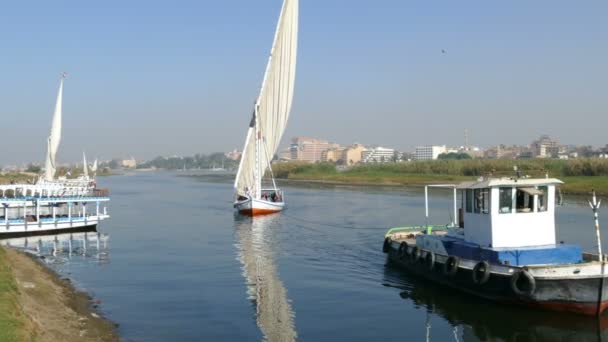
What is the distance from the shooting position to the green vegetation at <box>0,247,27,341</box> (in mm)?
12867

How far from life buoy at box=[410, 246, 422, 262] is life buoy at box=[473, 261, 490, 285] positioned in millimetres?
4692

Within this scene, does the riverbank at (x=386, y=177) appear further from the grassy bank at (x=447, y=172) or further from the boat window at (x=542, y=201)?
the boat window at (x=542, y=201)

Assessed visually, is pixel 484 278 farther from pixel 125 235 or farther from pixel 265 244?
pixel 125 235

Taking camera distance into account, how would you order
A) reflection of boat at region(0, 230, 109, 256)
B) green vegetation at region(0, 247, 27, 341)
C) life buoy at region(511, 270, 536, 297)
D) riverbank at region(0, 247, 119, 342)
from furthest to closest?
1. reflection of boat at region(0, 230, 109, 256)
2. life buoy at region(511, 270, 536, 297)
3. riverbank at region(0, 247, 119, 342)
4. green vegetation at region(0, 247, 27, 341)

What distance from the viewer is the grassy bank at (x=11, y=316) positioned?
12.9 metres

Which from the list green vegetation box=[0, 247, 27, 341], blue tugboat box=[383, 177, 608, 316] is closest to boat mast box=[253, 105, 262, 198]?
blue tugboat box=[383, 177, 608, 316]

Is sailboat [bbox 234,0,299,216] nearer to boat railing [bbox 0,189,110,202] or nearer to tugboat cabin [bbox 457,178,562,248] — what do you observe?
boat railing [bbox 0,189,110,202]

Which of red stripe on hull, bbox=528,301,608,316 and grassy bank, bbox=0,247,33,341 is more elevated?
grassy bank, bbox=0,247,33,341

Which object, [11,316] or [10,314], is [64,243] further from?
[11,316]

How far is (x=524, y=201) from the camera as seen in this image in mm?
21188

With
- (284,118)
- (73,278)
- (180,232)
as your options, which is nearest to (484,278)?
(73,278)

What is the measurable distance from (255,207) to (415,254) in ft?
97.6

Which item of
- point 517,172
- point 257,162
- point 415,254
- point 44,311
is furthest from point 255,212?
point 44,311

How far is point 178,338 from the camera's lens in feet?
56.5
